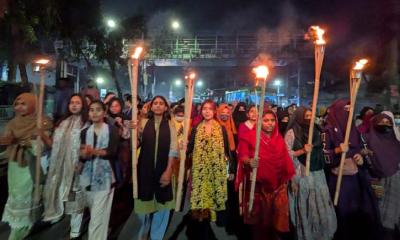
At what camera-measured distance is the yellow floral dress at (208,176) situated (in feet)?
14.2

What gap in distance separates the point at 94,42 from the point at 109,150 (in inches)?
546

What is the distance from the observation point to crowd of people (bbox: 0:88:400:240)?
390 cm

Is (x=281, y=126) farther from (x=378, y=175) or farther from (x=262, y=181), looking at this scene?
(x=262, y=181)

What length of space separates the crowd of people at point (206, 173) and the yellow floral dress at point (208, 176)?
0.01 metres

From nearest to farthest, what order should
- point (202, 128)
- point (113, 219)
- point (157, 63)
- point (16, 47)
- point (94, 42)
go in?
point (202, 128)
point (113, 219)
point (16, 47)
point (94, 42)
point (157, 63)

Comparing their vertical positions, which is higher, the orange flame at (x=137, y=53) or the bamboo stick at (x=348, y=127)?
the orange flame at (x=137, y=53)

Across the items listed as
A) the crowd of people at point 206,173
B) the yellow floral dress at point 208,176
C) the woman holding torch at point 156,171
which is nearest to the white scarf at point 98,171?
the crowd of people at point 206,173

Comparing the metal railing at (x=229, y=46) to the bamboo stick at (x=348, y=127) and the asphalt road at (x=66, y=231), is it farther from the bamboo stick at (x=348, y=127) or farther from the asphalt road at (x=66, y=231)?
the bamboo stick at (x=348, y=127)

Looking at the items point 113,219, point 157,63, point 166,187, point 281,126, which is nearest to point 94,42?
point 281,126

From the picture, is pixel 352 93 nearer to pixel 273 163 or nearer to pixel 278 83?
pixel 273 163

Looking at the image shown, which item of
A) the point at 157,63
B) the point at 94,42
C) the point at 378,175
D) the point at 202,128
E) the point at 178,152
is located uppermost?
the point at 157,63

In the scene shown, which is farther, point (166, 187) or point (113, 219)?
point (113, 219)

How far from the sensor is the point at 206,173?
171 inches

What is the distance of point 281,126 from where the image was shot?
7.62 meters
